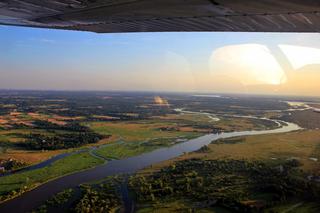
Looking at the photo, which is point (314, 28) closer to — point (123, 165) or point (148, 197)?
point (148, 197)

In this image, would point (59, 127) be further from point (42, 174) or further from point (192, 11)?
point (192, 11)

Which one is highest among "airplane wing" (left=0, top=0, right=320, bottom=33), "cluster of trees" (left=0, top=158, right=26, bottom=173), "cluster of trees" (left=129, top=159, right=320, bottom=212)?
"airplane wing" (left=0, top=0, right=320, bottom=33)

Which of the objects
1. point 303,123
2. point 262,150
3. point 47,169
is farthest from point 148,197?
point 303,123

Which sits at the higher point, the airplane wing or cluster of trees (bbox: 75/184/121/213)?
the airplane wing

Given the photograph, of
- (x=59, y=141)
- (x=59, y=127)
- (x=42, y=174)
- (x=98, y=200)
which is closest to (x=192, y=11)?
(x=98, y=200)

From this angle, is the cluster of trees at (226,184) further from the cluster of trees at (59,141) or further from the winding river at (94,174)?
the cluster of trees at (59,141)

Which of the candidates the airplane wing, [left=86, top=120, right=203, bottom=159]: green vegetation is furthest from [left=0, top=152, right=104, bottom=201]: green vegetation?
the airplane wing

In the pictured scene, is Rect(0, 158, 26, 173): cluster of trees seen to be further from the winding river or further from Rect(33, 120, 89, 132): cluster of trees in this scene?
Rect(33, 120, 89, 132): cluster of trees

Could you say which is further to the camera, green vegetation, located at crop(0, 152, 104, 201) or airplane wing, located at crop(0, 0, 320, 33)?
green vegetation, located at crop(0, 152, 104, 201)
